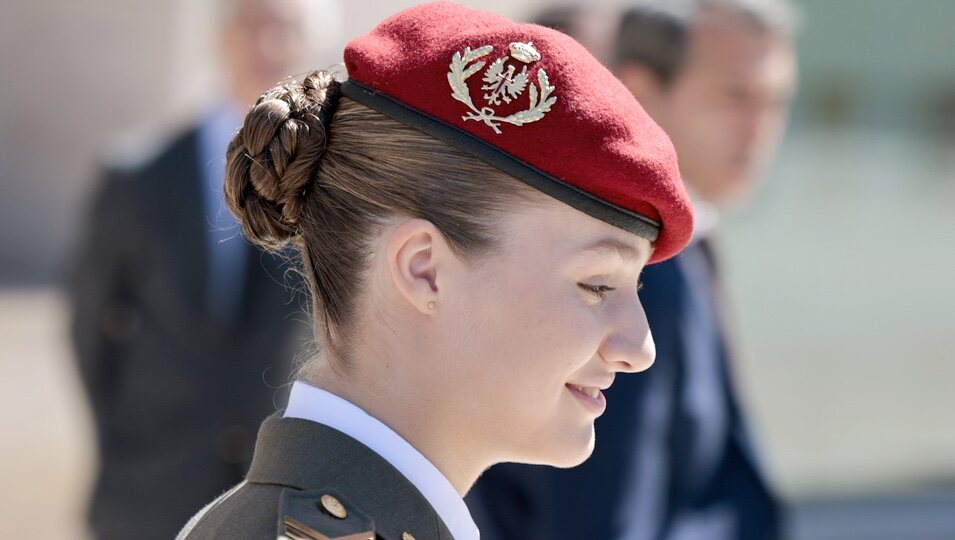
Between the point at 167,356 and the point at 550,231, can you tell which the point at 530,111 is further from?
the point at 167,356

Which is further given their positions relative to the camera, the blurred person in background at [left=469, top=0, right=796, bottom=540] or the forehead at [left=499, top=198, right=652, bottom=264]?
the blurred person in background at [left=469, top=0, right=796, bottom=540]

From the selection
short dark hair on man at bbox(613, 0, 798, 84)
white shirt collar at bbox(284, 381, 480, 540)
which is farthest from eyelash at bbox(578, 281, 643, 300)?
short dark hair on man at bbox(613, 0, 798, 84)

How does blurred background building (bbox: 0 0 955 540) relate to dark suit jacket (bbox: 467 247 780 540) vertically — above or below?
above

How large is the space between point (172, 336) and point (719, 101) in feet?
4.73

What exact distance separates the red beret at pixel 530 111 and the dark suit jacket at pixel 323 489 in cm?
35

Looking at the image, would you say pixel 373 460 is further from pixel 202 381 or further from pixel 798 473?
pixel 798 473

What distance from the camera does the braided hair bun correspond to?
157 cm

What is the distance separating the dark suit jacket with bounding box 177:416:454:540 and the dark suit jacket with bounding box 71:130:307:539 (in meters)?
1.82

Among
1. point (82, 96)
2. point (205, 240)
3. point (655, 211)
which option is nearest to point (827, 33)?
point (205, 240)

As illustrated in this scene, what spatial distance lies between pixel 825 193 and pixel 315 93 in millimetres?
Answer: 4113

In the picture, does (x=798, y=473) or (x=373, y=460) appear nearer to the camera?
(x=373, y=460)

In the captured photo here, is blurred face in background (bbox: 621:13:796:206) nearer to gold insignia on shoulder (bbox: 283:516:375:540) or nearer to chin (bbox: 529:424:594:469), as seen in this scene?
chin (bbox: 529:424:594:469)

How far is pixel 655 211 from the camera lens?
5.16ft

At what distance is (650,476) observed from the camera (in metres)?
2.46
